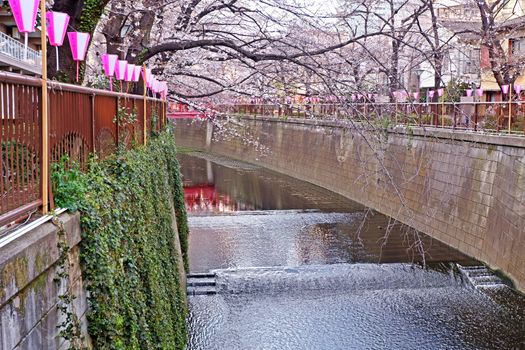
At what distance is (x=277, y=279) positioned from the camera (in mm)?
14055

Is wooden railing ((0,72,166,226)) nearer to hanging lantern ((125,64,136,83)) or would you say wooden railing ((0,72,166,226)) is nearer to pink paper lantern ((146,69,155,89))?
hanging lantern ((125,64,136,83))

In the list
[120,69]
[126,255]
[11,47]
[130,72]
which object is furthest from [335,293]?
[11,47]

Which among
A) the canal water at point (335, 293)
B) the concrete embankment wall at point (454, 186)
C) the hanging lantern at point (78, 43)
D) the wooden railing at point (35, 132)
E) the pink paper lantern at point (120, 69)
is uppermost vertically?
the hanging lantern at point (78, 43)

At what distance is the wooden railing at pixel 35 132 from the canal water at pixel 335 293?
14.9ft

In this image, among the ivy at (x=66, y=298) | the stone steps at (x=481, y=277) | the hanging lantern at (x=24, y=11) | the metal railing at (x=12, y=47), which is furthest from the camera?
the stone steps at (x=481, y=277)

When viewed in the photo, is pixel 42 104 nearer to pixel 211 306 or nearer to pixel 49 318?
pixel 49 318

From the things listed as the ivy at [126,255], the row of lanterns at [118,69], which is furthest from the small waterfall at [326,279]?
the row of lanterns at [118,69]

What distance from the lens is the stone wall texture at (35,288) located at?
273 cm

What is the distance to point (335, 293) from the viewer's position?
13.6 meters

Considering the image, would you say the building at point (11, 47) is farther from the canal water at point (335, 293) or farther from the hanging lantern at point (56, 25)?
the canal water at point (335, 293)

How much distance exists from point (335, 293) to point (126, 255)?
904 centimetres

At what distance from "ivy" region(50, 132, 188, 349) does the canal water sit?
117 inches

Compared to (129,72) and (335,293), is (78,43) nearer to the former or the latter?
(129,72)

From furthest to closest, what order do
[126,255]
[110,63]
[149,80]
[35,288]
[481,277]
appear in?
[481,277] → [149,80] → [110,63] → [126,255] → [35,288]
